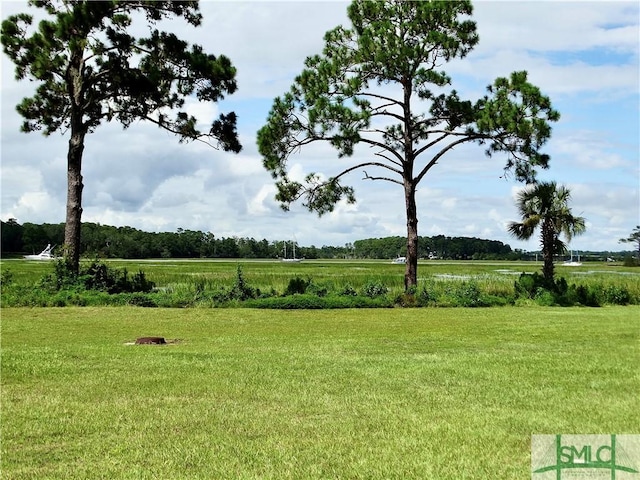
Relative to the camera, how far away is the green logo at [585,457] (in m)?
5.32

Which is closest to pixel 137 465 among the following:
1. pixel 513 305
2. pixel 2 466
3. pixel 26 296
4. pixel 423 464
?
pixel 2 466

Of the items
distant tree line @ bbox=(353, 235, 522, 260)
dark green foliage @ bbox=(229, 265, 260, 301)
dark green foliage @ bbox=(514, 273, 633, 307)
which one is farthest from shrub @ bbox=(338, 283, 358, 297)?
distant tree line @ bbox=(353, 235, 522, 260)

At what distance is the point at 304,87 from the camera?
25359 millimetres

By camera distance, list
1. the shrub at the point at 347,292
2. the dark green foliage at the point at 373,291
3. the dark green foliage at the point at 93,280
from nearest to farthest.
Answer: the dark green foliage at the point at 93,280, the shrub at the point at 347,292, the dark green foliage at the point at 373,291

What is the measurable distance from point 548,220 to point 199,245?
83.0 m

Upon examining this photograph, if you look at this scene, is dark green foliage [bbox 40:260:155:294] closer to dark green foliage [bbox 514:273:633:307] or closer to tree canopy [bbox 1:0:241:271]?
tree canopy [bbox 1:0:241:271]

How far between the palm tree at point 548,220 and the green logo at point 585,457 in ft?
71.2

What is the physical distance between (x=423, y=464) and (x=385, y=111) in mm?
21387

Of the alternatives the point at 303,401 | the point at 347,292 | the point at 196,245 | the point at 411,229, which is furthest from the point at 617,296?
the point at 196,245

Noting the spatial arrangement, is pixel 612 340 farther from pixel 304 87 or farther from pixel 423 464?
pixel 304 87

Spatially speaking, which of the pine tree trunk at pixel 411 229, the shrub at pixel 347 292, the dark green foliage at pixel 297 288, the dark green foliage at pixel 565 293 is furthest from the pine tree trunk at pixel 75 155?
the dark green foliage at pixel 565 293

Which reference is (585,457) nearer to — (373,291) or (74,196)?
(373,291)

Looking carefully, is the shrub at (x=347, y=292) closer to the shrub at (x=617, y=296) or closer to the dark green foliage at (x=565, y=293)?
the dark green foliage at (x=565, y=293)

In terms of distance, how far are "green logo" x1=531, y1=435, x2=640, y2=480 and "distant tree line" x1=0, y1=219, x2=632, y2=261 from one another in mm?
55932
